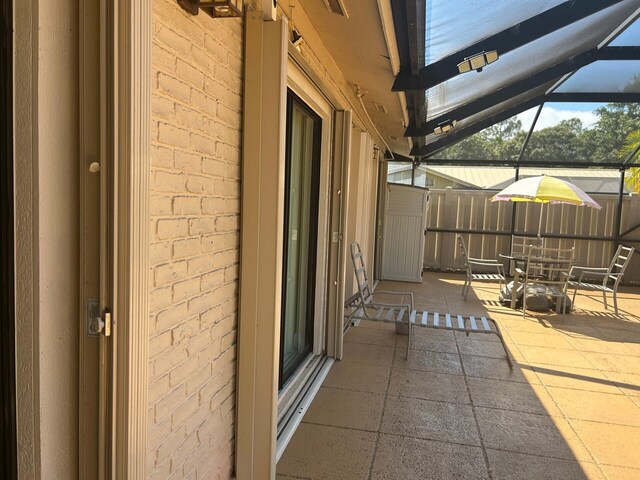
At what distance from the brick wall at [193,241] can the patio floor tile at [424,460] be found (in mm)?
943

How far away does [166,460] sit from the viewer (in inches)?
59.9

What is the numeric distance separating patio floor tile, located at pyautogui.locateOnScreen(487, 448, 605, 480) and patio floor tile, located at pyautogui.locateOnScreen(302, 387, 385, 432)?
29.1 inches

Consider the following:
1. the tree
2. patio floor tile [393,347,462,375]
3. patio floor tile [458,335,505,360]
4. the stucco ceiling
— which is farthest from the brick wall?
the tree

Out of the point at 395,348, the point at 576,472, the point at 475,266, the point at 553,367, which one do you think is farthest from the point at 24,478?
the point at 475,266

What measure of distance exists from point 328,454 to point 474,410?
4.02 feet

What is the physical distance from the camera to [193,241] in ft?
5.34

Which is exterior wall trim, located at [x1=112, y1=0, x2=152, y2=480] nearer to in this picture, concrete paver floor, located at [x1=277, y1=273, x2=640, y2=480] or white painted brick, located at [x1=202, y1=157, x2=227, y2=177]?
white painted brick, located at [x1=202, y1=157, x2=227, y2=177]

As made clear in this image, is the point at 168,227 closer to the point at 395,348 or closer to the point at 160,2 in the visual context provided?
the point at 160,2

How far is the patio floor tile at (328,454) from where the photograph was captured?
2449 mm

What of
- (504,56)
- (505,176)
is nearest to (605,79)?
(504,56)

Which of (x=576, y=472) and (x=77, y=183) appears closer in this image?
(x=77, y=183)

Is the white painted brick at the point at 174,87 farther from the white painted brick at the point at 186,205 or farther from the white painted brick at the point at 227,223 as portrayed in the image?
the white painted brick at the point at 227,223

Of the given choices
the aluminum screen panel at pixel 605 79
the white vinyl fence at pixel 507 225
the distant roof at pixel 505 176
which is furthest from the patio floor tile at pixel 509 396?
the distant roof at pixel 505 176

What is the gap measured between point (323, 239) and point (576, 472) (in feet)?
7.94
